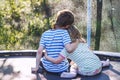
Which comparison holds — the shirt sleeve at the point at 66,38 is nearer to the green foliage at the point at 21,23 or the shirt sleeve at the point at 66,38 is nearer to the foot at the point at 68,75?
the foot at the point at 68,75

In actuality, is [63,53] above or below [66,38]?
below

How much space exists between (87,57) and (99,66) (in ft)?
0.59

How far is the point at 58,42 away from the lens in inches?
123

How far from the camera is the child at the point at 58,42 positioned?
9.98 ft

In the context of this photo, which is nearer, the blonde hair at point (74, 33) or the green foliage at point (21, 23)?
the blonde hair at point (74, 33)

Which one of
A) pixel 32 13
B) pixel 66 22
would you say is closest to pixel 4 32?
pixel 32 13

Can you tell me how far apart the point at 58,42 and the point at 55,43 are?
0.03 m

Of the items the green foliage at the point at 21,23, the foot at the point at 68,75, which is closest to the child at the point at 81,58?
the foot at the point at 68,75

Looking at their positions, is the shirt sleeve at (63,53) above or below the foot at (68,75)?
above

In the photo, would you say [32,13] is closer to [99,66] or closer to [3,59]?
[3,59]

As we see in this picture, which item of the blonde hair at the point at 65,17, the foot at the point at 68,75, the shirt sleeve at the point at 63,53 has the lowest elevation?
the foot at the point at 68,75

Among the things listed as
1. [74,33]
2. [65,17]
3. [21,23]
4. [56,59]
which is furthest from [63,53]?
[21,23]

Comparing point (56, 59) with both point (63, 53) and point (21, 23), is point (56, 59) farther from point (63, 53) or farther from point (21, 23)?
point (21, 23)

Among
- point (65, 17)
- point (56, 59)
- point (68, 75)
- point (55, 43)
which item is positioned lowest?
point (68, 75)
